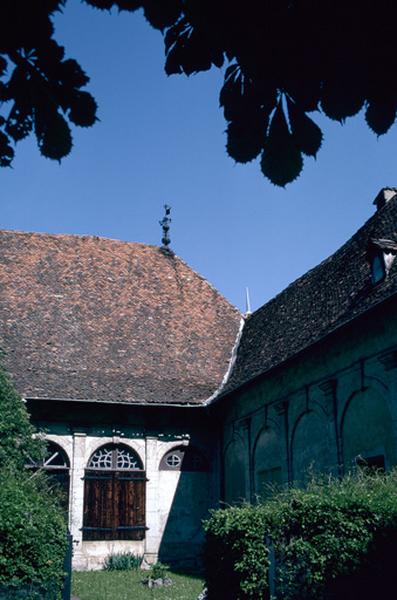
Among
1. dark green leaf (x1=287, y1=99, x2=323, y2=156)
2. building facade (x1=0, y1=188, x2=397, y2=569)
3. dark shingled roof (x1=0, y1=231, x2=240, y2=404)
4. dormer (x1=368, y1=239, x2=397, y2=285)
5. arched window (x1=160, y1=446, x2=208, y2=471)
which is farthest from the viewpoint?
arched window (x1=160, y1=446, x2=208, y2=471)

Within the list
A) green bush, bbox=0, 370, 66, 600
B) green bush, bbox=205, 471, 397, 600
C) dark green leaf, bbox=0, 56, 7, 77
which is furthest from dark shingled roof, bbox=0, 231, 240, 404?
dark green leaf, bbox=0, 56, 7, 77

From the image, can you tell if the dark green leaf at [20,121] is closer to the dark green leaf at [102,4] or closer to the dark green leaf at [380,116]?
the dark green leaf at [102,4]

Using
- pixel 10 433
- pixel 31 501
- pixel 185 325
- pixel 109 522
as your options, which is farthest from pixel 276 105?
pixel 185 325

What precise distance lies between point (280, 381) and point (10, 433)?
657 cm

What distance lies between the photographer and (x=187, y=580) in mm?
15508

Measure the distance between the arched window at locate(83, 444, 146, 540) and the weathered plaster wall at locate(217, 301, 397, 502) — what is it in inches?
105

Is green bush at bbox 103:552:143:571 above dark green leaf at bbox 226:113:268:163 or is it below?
below

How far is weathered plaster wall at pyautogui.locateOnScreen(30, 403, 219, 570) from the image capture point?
18.3m

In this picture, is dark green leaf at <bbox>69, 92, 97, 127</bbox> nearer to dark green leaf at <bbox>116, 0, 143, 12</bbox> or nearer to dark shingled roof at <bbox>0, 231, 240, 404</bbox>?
dark green leaf at <bbox>116, 0, 143, 12</bbox>

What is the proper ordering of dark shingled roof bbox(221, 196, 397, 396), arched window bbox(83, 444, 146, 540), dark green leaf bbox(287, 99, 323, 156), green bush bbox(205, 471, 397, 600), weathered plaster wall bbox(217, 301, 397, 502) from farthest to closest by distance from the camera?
arched window bbox(83, 444, 146, 540) → dark shingled roof bbox(221, 196, 397, 396) → weathered plaster wall bbox(217, 301, 397, 502) → green bush bbox(205, 471, 397, 600) → dark green leaf bbox(287, 99, 323, 156)

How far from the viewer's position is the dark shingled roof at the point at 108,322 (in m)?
18.9

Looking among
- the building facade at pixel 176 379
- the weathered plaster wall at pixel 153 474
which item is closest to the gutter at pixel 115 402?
the building facade at pixel 176 379

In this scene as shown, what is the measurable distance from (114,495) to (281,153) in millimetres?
17671

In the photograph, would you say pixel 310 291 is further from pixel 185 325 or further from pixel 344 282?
pixel 185 325
